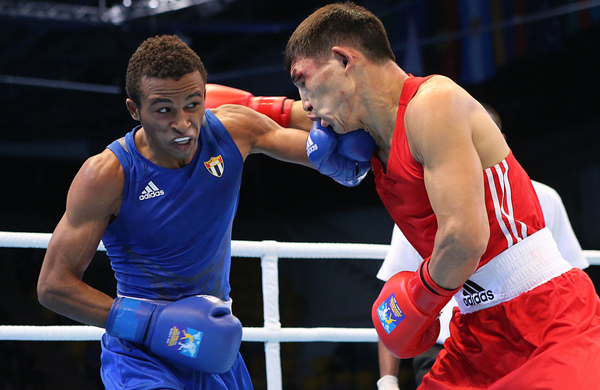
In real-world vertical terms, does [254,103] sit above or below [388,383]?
above

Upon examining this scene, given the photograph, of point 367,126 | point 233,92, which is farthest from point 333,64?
point 233,92

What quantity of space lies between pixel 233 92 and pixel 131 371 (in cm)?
104

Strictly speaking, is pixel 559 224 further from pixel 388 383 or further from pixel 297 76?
pixel 297 76

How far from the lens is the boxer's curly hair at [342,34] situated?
1.66 m

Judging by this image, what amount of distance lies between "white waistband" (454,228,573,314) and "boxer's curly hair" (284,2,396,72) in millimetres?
628

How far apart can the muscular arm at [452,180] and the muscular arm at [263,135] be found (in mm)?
660

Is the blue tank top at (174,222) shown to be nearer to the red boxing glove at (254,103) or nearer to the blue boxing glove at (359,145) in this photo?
the red boxing glove at (254,103)

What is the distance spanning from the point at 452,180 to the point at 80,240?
107cm

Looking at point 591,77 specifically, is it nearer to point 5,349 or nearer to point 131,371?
point 131,371

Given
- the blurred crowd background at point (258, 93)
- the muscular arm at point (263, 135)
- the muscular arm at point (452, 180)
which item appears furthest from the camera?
the blurred crowd background at point (258, 93)

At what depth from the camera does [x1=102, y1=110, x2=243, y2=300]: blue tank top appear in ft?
5.91

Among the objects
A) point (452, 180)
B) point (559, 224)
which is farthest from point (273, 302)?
point (452, 180)

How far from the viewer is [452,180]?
1389 mm

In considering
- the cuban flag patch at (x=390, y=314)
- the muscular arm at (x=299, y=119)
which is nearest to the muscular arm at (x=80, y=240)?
the muscular arm at (x=299, y=119)
